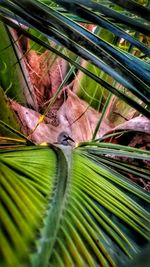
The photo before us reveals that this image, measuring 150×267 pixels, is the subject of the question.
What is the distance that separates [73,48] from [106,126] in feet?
4.08

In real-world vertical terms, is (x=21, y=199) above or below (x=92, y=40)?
below

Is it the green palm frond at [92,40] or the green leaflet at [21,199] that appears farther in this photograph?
the green palm frond at [92,40]

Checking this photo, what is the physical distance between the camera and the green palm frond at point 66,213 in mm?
302

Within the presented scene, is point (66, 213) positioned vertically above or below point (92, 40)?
below

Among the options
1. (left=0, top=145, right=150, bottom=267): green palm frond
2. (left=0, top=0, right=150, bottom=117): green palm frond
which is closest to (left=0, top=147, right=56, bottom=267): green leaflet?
(left=0, top=145, right=150, bottom=267): green palm frond

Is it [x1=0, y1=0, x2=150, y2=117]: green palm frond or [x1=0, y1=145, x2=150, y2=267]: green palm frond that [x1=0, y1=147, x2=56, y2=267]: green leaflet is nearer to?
[x1=0, y1=145, x2=150, y2=267]: green palm frond

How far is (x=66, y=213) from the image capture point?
1.22ft

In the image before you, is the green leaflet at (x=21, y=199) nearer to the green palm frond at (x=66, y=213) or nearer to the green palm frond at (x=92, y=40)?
the green palm frond at (x=66, y=213)

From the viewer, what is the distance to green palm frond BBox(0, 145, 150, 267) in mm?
302

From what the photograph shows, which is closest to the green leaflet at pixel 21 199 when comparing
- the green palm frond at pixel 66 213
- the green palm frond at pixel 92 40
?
the green palm frond at pixel 66 213

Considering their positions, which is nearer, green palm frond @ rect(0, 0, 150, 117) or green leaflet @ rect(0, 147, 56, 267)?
green leaflet @ rect(0, 147, 56, 267)

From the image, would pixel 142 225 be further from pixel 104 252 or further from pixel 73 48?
pixel 73 48

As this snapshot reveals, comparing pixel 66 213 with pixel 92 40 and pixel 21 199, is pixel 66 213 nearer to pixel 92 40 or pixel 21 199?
pixel 21 199

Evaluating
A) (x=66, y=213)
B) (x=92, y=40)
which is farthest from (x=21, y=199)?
(x=92, y=40)
